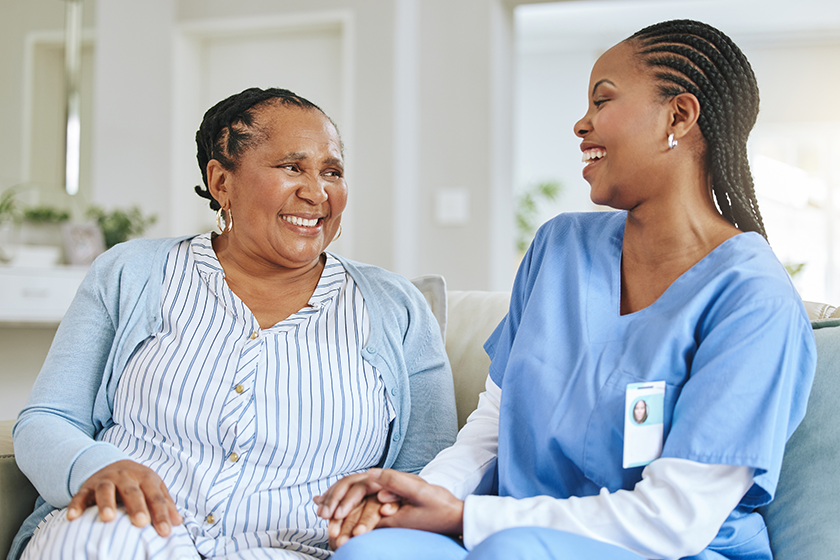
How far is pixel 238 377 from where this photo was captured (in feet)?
3.71

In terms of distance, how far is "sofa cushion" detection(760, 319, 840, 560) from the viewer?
3.04ft

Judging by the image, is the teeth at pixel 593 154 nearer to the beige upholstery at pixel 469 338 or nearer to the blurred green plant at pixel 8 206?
the beige upholstery at pixel 469 338

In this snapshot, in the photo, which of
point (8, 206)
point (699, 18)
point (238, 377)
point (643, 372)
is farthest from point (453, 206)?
point (699, 18)

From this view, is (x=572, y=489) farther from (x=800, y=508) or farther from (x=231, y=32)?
(x=231, y=32)

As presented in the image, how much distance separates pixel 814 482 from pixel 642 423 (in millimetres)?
326

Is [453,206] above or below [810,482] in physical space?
above

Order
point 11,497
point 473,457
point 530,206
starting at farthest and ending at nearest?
point 530,206
point 11,497
point 473,457

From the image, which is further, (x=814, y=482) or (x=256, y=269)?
(x=256, y=269)

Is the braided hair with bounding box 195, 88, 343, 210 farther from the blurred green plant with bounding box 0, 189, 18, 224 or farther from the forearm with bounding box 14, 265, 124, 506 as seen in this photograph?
the blurred green plant with bounding box 0, 189, 18, 224

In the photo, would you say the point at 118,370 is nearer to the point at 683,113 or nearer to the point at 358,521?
the point at 358,521

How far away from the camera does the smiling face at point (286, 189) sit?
125 centimetres

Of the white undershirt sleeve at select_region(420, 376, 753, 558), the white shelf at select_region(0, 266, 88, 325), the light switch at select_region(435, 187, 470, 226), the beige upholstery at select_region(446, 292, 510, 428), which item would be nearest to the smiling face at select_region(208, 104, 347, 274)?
the beige upholstery at select_region(446, 292, 510, 428)

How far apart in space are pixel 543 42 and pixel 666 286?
17.9ft

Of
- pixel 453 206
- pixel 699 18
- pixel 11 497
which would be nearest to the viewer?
pixel 11 497
